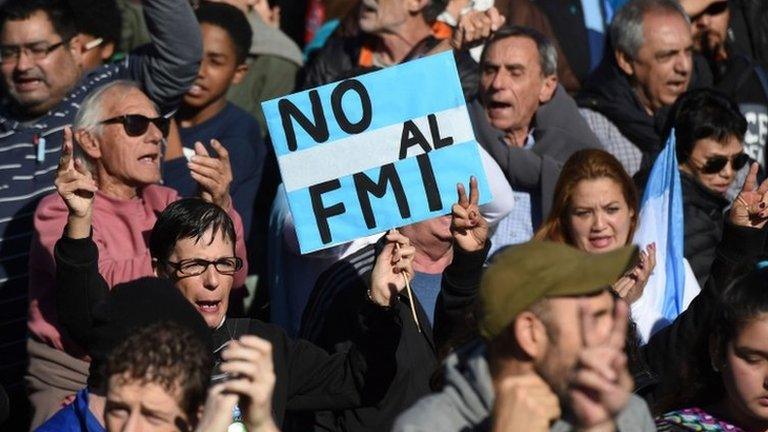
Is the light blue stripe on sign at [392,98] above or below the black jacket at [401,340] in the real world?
above

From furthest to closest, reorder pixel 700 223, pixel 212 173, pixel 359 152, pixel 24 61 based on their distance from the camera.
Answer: pixel 700 223, pixel 24 61, pixel 212 173, pixel 359 152

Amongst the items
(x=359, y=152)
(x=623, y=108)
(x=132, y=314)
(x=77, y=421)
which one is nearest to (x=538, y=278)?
(x=132, y=314)

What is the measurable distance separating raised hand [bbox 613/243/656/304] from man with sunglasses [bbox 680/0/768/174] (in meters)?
1.98

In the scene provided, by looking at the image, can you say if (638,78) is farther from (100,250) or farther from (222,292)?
(222,292)

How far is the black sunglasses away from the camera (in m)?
7.91

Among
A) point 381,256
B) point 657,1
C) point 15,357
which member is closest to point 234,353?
point 381,256

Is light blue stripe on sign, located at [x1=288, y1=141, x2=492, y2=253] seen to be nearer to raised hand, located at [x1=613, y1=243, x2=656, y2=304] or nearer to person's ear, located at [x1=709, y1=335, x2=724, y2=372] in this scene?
raised hand, located at [x1=613, y1=243, x2=656, y2=304]

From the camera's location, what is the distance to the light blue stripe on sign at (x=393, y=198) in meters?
6.36

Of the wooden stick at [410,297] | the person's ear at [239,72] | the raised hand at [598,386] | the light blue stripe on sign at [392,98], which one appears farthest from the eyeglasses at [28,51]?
the raised hand at [598,386]

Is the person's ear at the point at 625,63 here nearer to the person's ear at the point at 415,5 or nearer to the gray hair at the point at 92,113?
the person's ear at the point at 415,5

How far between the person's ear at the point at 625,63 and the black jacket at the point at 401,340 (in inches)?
102

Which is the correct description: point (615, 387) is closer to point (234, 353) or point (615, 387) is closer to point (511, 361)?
point (511, 361)

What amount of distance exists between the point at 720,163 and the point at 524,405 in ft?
12.2

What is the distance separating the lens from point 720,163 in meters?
7.91
